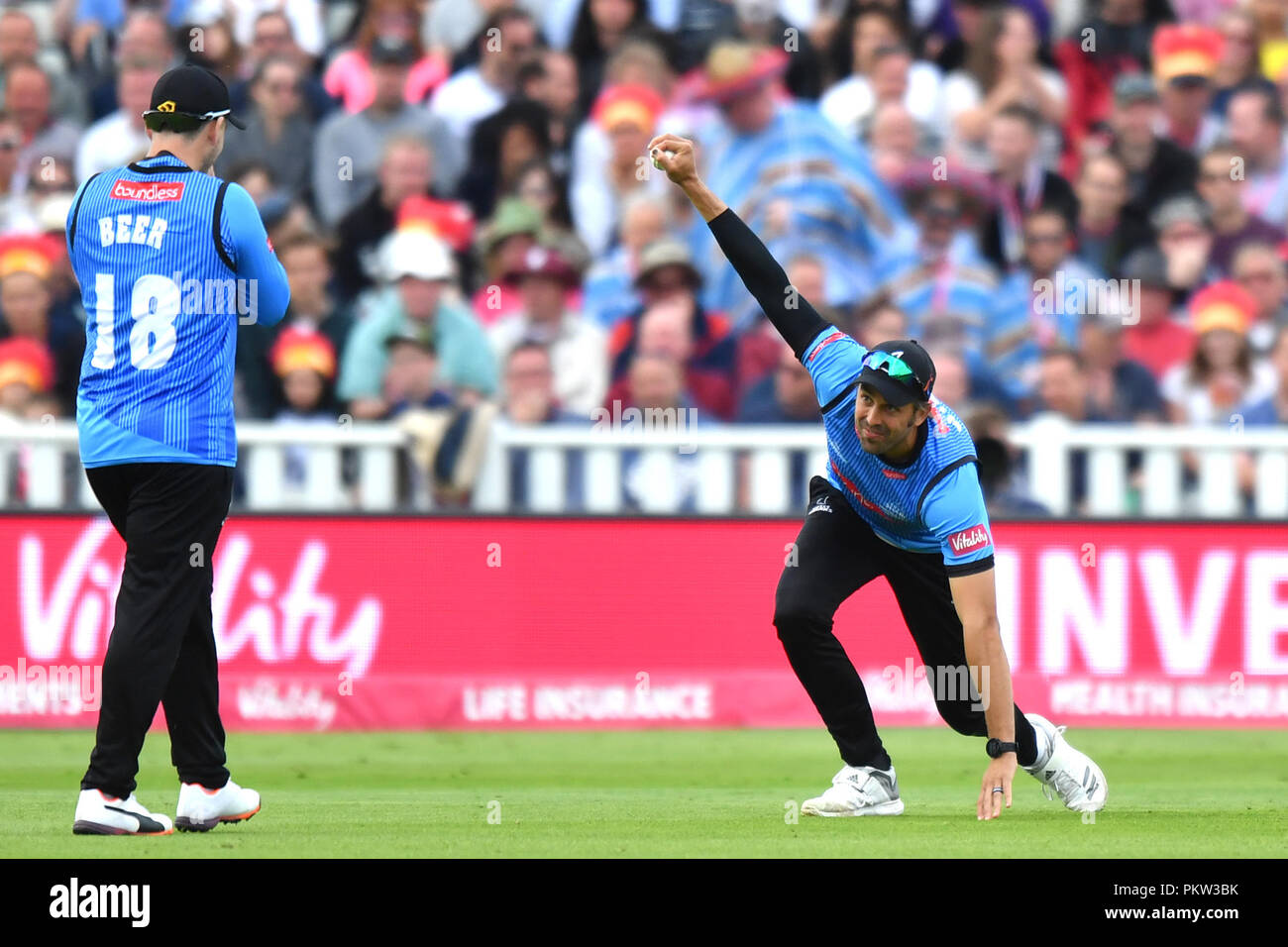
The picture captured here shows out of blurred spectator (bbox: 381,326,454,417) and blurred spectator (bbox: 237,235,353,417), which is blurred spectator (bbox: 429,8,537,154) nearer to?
blurred spectator (bbox: 237,235,353,417)

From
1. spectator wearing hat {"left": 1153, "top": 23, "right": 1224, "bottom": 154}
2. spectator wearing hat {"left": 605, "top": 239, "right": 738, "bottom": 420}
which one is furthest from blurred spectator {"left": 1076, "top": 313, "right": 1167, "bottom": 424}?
spectator wearing hat {"left": 605, "top": 239, "right": 738, "bottom": 420}

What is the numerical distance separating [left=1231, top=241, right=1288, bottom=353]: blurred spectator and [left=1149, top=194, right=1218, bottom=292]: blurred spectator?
22 centimetres

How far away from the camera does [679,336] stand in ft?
44.6

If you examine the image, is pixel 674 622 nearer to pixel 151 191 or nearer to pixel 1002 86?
pixel 1002 86

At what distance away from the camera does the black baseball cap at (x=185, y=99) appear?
24.0 ft

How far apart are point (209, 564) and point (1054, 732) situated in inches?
127

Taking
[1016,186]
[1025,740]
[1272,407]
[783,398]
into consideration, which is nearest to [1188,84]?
[1016,186]

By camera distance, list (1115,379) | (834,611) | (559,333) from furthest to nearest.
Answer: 1. (1115,379)
2. (559,333)
3. (834,611)

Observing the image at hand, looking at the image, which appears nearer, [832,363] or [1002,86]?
[832,363]

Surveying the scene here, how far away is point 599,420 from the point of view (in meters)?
13.3

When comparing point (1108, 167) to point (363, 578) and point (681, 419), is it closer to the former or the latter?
point (681, 419)

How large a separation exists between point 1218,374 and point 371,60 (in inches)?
239

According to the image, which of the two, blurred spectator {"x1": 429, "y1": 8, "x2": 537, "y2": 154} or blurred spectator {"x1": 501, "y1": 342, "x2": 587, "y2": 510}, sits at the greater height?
blurred spectator {"x1": 429, "y1": 8, "x2": 537, "y2": 154}

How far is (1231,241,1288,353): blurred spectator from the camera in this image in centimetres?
1428
